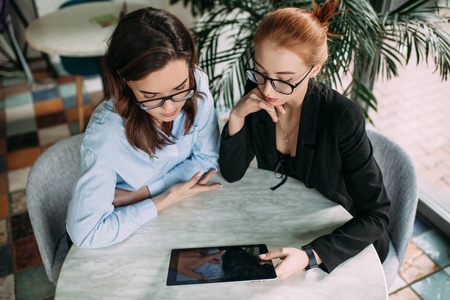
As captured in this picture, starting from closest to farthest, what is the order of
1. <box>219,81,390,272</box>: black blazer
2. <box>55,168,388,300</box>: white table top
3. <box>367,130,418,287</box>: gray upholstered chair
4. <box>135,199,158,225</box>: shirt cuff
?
1. <box>55,168,388,300</box>: white table top
2. <box>219,81,390,272</box>: black blazer
3. <box>135,199,158,225</box>: shirt cuff
4. <box>367,130,418,287</box>: gray upholstered chair

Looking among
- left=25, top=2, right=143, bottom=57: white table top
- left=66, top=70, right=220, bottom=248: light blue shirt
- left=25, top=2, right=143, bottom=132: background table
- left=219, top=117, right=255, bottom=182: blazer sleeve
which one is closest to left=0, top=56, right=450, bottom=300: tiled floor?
left=25, top=2, right=143, bottom=132: background table

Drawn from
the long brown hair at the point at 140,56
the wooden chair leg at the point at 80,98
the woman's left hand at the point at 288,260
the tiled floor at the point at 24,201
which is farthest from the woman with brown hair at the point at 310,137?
the wooden chair leg at the point at 80,98

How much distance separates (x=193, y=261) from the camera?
3.36 feet

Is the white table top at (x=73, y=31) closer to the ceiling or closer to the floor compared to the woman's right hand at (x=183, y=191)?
closer to the ceiling

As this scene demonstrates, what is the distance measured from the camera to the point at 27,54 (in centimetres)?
424

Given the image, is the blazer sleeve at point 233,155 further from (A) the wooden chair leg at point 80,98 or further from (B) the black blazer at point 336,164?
(A) the wooden chair leg at point 80,98

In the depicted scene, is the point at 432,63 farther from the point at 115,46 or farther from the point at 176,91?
the point at 115,46

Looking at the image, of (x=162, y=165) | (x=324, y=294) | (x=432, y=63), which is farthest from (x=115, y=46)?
(x=432, y=63)

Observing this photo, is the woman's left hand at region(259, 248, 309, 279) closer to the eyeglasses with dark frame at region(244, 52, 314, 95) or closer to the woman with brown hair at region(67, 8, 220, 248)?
the woman with brown hair at region(67, 8, 220, 248)

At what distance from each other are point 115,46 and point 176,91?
0.73ft

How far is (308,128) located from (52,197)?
99 cm

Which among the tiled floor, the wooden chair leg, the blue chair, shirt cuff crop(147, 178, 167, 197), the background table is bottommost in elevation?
the tiled floor

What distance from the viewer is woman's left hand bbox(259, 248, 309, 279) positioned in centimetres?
96

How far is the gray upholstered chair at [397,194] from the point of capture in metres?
1.26
